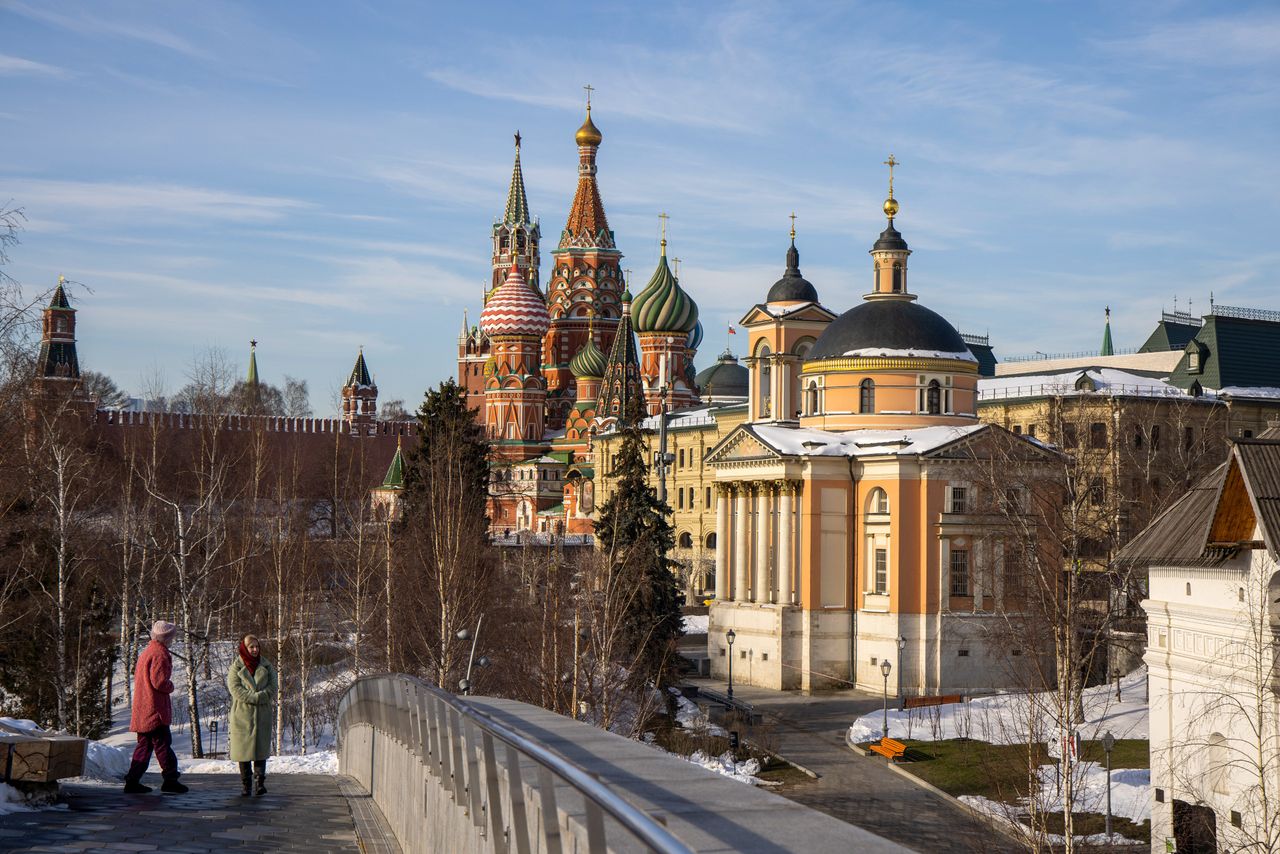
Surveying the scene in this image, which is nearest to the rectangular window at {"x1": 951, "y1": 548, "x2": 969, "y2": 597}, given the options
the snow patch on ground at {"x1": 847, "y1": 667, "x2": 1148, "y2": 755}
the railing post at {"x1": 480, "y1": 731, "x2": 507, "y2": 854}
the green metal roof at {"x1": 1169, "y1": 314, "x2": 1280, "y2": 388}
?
the snow patch on ground at {"x1": 847, "y1": 667, "x2": 1148, "y2": 755}

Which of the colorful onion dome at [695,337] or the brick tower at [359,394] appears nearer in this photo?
the colorful onion dome at [695,337]

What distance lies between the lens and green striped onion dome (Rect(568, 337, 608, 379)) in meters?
109

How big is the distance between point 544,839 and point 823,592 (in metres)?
43.1

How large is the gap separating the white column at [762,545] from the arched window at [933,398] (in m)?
5.86

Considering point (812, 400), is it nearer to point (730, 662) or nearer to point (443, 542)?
point (730, 662)

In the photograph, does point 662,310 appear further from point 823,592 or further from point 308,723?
point 308,723

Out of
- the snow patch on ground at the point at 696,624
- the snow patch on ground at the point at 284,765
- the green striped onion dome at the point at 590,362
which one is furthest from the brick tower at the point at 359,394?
the snow patch on ground at the point at 284,765

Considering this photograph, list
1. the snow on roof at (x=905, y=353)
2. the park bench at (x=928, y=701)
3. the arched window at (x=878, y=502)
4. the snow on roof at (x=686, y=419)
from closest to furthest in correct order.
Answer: the park bench at (x=928, y=701)
the arched window at (x=878, y=502)
the snow on roof at (x=905, y=353)
the snow on roof at (x=686, y=419)

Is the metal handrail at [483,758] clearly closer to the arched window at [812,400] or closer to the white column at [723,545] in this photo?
the arched window at [812,400]

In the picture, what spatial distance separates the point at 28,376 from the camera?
23.8 m

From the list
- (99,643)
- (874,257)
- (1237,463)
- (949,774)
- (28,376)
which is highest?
(874,257)

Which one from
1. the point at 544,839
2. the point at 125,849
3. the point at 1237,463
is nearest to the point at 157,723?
the point at 125,849

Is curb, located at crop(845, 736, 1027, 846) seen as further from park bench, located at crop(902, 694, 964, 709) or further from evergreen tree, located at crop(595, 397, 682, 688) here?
evergreen tree, located at crop(595, 397, 682, 688)

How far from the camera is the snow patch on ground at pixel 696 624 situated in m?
62.7
